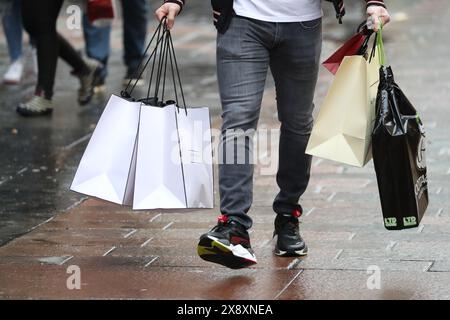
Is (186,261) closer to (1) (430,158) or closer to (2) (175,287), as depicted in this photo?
(2) (175,287)

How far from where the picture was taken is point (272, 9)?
205 inches

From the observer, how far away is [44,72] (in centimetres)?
920

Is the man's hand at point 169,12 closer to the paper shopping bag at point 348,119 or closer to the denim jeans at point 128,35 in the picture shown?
the paper shopping bag at point 348,119

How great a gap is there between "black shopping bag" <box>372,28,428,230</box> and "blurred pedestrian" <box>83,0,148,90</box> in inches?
216

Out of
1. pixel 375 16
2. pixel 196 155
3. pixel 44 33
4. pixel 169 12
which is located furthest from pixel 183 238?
pixel 44 33

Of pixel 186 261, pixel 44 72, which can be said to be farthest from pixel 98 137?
pixel 44 72

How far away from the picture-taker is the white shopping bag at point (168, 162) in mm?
5191

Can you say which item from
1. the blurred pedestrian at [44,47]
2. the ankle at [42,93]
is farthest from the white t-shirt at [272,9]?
the ankle at [42,93]

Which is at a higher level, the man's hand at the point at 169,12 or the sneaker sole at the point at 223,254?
the man's hand at the point at 169,12

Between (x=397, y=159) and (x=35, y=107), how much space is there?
16.2ft

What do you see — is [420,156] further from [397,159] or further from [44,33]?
[44,33]

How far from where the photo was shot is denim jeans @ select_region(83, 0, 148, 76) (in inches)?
405

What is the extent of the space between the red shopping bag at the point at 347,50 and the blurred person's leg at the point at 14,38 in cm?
584
